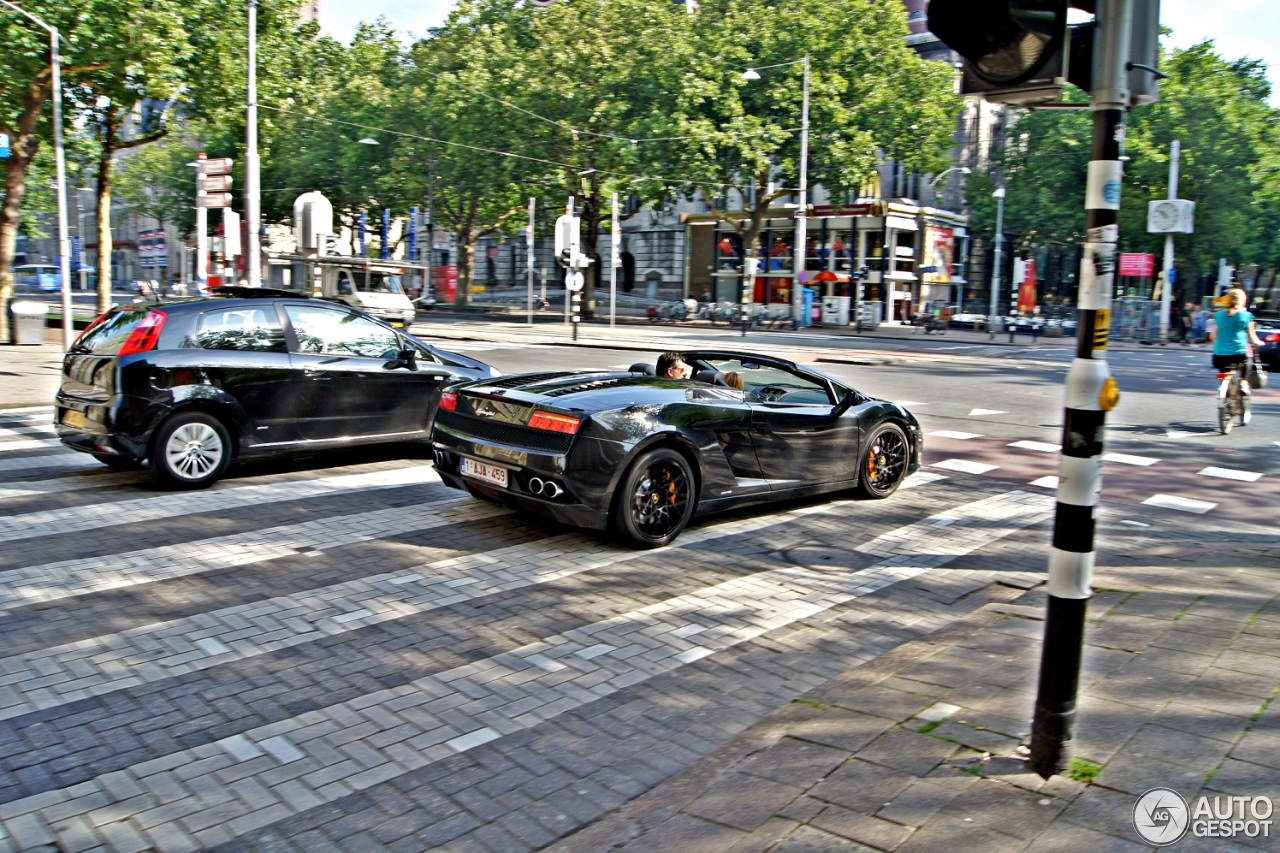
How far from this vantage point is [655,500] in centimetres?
714

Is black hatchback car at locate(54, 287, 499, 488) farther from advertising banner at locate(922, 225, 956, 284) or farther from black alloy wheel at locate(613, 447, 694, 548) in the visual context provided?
advertising banner at locate(922, 225, 956, 284)

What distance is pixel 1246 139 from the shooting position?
137ft

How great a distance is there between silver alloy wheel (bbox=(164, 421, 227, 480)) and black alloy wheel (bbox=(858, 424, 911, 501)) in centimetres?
531

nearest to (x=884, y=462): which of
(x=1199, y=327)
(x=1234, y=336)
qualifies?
(x=1234, y=336)

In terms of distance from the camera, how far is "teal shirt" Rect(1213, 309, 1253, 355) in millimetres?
13508

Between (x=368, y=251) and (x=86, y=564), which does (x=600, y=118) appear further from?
(x=86, y=564)

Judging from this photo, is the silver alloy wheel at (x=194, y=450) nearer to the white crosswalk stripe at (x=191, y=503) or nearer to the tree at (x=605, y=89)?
the white crosswalk stripe at (x=191, y=503)

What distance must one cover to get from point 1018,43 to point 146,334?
7.15 meters

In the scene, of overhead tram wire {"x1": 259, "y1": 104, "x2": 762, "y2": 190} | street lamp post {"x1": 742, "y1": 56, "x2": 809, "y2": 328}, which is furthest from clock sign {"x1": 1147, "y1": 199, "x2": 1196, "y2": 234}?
overhead tram wire {"x1": 259, "y1": 104, "x2": 762, "y2": 190}

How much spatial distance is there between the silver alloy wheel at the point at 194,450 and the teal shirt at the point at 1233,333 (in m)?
12.0

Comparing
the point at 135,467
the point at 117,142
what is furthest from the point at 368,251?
the point at 135,467

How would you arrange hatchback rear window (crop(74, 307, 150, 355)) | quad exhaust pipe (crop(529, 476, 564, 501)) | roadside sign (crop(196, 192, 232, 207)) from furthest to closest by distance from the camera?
roadside sign (crop(196, 192, 232, 207)) < hatchback rear window (crop(74, 307, 150, 355)) < quad exhaust pipe (crop(529, 476, 564, 501))

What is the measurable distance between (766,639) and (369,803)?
2437 mm

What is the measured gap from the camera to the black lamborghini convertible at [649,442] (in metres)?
6.79
